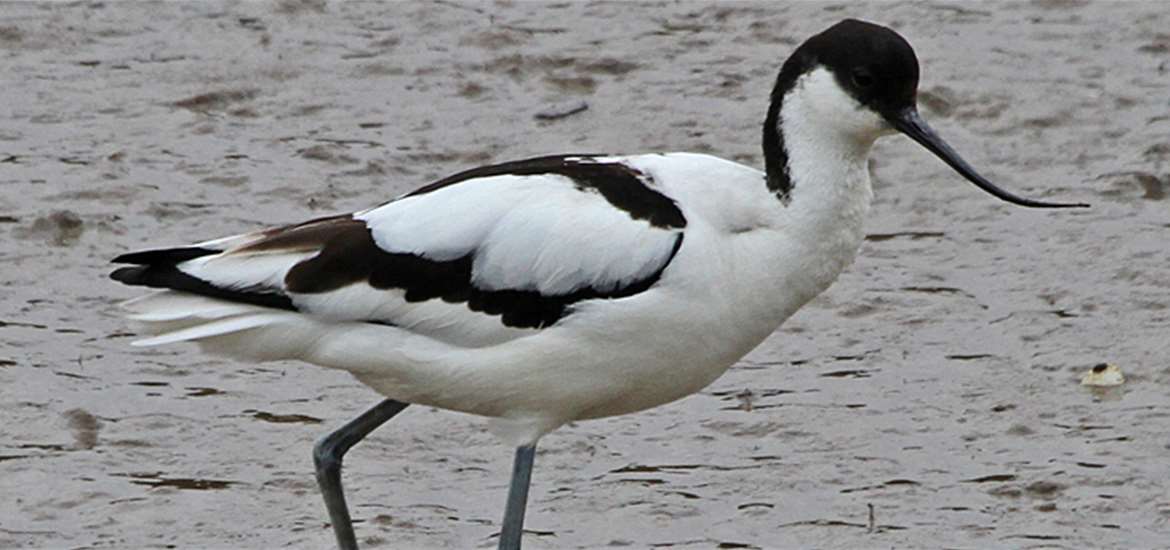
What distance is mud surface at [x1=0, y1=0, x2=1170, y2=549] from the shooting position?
22.8 feet

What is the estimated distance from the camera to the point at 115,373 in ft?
25.4

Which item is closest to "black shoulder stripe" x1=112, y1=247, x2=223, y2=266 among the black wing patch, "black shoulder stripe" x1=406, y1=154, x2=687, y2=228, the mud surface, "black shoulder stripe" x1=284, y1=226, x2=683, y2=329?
the black wing patch

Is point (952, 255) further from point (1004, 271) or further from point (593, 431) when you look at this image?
point (593, 431)

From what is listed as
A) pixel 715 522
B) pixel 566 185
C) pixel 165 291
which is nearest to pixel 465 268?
pixel 566 185

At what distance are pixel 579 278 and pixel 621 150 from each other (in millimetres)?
3442

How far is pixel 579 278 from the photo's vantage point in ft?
19.3

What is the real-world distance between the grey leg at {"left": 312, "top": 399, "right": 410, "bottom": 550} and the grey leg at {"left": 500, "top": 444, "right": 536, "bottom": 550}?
46 centimetres

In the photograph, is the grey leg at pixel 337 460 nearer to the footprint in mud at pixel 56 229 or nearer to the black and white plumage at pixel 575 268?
the black and white plumage at pixel 575 268

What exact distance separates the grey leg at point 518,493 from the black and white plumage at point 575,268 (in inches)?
4.5

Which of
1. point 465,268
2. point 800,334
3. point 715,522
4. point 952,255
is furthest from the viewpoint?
point 952,255

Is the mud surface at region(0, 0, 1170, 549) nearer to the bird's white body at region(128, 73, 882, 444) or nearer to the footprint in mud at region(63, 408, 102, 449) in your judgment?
the footprint in mud at region(63, 408, 102, 449)

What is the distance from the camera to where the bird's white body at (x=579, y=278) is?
→ 5840 mm

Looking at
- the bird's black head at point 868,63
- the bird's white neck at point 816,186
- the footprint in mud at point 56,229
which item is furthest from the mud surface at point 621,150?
the bird's black head at point 868,63

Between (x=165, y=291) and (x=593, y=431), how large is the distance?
175 centimetres
